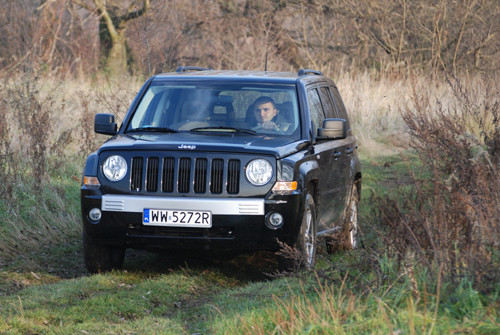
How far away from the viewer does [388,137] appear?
64.5ft

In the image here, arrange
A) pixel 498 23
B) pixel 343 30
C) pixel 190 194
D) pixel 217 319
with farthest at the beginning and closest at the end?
pixel 343 30 → pixel 498 23 → pixel 190 194 → pixel 217 319

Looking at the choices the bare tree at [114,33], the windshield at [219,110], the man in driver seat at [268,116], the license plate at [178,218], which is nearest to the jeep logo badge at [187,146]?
the license plate at [178,218]

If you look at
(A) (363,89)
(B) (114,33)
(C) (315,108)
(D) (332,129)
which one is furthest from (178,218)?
(B) (114,33)

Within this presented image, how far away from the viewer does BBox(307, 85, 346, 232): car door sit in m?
8.00

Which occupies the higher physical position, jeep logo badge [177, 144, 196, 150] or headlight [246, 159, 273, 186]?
jeep logo badge [177, 144, 196, 150]

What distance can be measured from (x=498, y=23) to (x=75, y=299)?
69.3ft

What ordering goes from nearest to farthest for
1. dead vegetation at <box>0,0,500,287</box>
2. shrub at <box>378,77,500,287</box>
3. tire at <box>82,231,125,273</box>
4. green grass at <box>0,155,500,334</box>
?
green grass at <box>0,155,500,334</box>, shrub at <box>378,77,500,287</box>, dead vegetation at <box>0,0,500,287</box>, tire at <box>82,231,125,273</box>

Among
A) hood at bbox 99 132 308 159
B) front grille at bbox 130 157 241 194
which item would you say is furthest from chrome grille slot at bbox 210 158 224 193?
hood at bbox 99 132 308 159

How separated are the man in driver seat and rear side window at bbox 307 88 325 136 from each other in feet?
1.16

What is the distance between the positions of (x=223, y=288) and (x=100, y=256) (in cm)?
111

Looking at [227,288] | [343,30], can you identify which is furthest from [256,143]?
[343,30]

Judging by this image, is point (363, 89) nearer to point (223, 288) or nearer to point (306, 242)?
point (306, 242)

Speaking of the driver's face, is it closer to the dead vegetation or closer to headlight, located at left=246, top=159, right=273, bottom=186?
headlight, located at left=246, top=159, right=273, bottom=186

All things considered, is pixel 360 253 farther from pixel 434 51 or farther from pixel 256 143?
pixel 434 51
